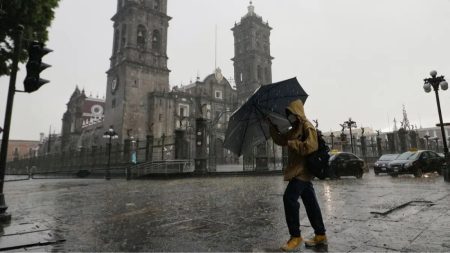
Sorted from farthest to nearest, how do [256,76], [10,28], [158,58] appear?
[256,76] → [158,58] → [10,28]

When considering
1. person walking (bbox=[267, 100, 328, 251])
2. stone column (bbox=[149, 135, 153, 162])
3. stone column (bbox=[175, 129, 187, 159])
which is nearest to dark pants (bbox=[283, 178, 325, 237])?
person walking (bbox=[267, 100, 328, 251])

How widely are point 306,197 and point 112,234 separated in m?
2.79

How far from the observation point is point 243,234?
13.4 feet

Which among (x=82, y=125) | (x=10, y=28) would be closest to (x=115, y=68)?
(x=82, y=125)

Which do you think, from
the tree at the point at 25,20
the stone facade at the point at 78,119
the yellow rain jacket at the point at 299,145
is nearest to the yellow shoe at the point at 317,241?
the yellow rain jacket at the point at 299,145

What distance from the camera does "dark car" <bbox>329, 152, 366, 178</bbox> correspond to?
49.3 ft

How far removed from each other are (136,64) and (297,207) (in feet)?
134

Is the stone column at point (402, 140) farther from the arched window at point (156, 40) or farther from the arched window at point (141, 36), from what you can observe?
the arched window at point (141, 36)

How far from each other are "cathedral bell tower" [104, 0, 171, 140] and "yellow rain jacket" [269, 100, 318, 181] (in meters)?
37.4

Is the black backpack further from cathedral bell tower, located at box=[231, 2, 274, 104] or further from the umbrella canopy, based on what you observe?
cathedral bell tower, located at box=[231, 2, 274, 104]

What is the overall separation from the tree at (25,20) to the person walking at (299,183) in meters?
8.08

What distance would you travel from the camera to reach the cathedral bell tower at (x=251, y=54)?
55375mm

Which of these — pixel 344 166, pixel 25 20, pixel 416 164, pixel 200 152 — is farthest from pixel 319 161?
pixel 200 152

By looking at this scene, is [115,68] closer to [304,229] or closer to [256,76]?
[256,76]
